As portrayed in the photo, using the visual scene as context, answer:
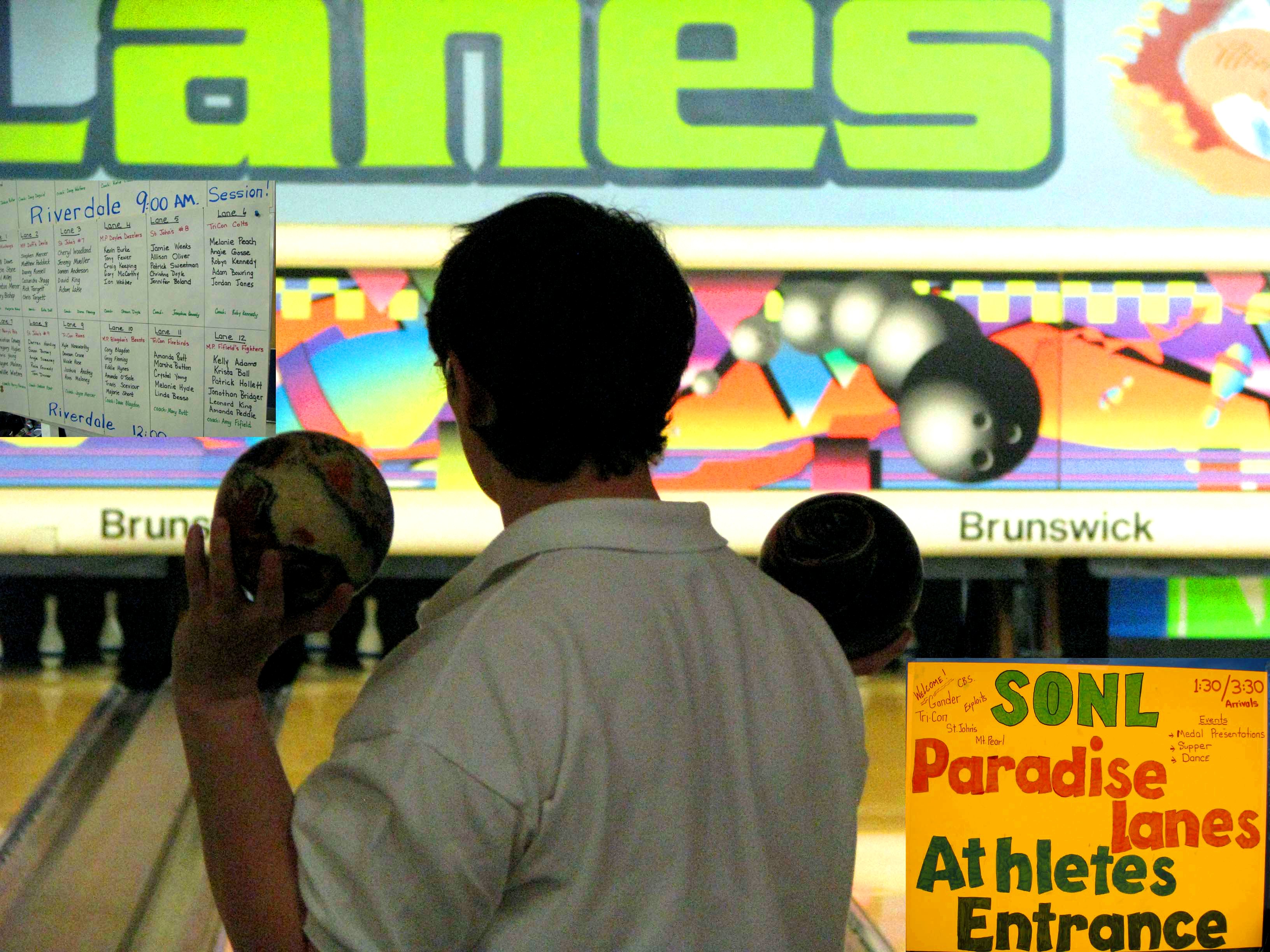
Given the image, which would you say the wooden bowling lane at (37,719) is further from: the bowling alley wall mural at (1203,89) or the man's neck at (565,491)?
the bowling alley wall mural at (1203,89)

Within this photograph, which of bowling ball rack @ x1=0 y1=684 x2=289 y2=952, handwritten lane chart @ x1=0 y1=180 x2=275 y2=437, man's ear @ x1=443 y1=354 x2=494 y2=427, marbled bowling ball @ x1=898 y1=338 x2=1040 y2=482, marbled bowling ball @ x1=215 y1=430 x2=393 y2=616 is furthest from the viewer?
marbled bowling ball @ x1=898 y1=338 x2=1040 y2=482

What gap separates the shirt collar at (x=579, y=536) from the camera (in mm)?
816

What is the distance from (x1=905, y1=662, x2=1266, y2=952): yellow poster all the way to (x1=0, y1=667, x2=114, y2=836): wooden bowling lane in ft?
→ 6.58

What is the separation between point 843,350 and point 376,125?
3.84 ft

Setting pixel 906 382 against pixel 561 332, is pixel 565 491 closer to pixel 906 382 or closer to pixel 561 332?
pixel 561 332

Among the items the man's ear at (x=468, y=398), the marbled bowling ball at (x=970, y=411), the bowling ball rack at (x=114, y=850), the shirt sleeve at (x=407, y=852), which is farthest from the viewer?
the marbled bowling ball at (x=970, y=411)

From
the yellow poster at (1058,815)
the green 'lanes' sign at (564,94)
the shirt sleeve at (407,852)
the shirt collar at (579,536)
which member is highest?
the green 'lanes' sign at (564,94)

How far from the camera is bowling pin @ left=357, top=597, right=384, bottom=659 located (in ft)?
12.1

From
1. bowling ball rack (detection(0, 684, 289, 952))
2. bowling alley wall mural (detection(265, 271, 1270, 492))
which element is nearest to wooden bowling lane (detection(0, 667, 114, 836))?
bowling ball rack (detection(0, 684, 289, 952))

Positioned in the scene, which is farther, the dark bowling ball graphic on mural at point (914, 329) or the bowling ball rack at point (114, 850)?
the dark bowling ball graphic on mural at point (914, 329)

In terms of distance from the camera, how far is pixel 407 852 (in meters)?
0.73

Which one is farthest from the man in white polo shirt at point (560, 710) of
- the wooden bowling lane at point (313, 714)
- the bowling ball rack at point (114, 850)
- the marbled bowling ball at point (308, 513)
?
the wooden bowling lane at point (313, 714)

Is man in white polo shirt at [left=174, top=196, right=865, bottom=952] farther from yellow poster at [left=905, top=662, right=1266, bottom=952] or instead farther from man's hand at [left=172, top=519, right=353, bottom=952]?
yellow poster at [left=905, top=662, right=1266, bottom=952]

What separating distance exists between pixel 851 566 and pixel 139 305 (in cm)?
82
